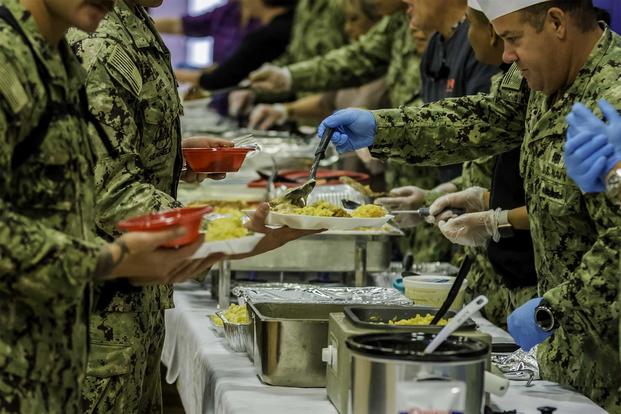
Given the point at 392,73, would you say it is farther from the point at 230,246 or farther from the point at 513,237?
the point at 230,246

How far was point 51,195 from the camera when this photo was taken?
1461 mm

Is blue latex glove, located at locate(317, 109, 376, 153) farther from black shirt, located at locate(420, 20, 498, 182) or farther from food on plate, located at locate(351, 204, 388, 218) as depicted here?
black shirt, located at locate(420, 20, 498, 182)

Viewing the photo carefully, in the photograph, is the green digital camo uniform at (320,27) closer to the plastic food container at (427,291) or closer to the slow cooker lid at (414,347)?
the plastic food container at (427,291)

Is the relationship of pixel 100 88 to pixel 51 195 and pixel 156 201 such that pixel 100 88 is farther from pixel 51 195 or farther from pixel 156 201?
pixel 51 195

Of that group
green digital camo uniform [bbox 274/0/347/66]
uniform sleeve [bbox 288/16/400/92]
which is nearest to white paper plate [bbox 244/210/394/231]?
uniform sleeve [bbox 288/16/400/92]

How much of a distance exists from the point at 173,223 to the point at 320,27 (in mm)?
3949

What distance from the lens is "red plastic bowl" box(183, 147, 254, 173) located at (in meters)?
2.30

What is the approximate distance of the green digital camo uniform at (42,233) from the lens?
4.54ft

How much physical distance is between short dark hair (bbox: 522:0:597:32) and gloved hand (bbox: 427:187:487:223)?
0.70 meters

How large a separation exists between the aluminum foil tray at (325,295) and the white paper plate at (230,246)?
41 cm

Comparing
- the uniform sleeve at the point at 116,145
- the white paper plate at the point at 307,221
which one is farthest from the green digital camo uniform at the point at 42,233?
the white paper plate at the point at 307,221

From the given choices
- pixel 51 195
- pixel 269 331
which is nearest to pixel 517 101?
pixel 269 331

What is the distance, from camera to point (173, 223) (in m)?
1.48

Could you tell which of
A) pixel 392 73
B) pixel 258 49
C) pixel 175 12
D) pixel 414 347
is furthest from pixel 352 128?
pixel 175 12
